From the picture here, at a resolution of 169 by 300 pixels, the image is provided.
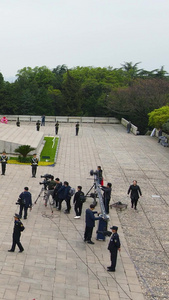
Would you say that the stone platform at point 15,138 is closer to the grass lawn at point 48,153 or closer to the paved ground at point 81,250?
the grass lawn at point 48,153

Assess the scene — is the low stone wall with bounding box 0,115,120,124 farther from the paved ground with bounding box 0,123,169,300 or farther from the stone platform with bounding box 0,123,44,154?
the paved ground with bounding box 0,123,169,300

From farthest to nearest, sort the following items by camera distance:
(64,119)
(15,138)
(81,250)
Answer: (64,119) < (15,138) < (81,250)

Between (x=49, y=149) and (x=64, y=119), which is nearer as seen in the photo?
(x=49, y=149)

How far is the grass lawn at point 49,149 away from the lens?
22766 millimetres

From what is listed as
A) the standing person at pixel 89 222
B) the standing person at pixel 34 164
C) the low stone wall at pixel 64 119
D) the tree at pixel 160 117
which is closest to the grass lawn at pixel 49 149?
the standing person at pixel 34 164

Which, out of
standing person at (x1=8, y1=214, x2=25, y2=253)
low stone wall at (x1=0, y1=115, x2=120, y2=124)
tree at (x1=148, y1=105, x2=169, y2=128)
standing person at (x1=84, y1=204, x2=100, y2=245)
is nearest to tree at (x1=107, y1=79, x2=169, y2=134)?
low stone wall at (x1=0, y1=115, x2=120, y2=124)

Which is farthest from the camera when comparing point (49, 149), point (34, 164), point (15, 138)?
point (49, 149)

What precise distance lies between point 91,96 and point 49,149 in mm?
26444

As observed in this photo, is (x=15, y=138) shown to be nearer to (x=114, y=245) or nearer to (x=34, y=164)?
(x=34, y=164)

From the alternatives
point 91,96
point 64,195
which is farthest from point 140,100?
point 64,195

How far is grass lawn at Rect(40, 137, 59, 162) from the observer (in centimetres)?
2277

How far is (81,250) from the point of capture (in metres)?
10.5

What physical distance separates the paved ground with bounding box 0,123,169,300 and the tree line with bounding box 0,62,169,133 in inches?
827

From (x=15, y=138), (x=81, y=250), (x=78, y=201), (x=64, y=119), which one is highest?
(x=15, y=138)
